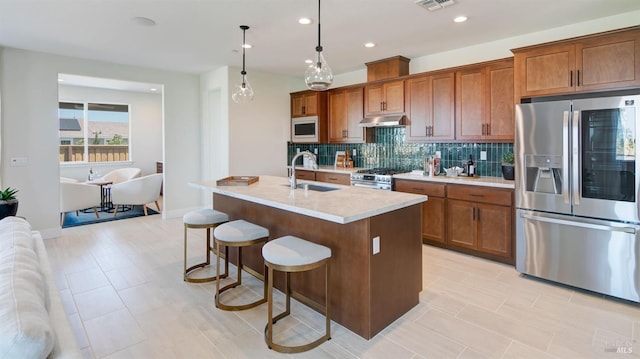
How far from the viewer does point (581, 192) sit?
303cm

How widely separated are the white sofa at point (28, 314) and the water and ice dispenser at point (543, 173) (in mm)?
3634

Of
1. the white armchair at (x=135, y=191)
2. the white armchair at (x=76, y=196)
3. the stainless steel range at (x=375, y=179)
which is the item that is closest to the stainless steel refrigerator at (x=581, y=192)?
the stainless steel range at (x=375, y=179)

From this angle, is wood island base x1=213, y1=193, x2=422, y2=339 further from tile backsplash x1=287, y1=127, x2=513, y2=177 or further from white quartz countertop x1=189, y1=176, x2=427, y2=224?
tile backsplash x1=287, y1=127, x2=513, y2=177

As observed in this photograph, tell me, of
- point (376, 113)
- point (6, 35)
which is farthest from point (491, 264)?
point (6, 35)

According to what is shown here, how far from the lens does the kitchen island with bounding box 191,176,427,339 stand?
2344 mm

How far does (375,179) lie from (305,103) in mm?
2203

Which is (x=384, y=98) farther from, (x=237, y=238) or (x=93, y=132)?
(x=93, y=132)

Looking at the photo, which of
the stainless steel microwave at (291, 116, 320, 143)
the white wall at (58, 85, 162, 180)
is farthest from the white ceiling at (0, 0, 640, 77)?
the white wall at (58, 85, 162, 180)

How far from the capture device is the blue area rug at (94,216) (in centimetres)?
584

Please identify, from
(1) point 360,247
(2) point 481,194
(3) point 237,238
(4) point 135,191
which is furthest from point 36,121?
(2) point 481,194

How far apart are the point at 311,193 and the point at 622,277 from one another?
8.83 ft

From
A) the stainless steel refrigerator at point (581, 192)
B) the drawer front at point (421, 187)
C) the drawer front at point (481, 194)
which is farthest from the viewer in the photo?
the drawer front at point (421, 187)

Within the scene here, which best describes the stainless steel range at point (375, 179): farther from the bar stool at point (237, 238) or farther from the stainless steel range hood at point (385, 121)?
the bar stool at point (237, 238)

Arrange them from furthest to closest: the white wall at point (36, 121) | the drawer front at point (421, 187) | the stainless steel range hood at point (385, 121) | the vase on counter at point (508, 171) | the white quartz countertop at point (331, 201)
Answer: the stainless steel range hood at point (385, 121)
the white wall at point (36, 121)
the drawer front at point (421, 187)
the vase on counter at point (508, 171)
the white quartz countertop at point (331, 201)
